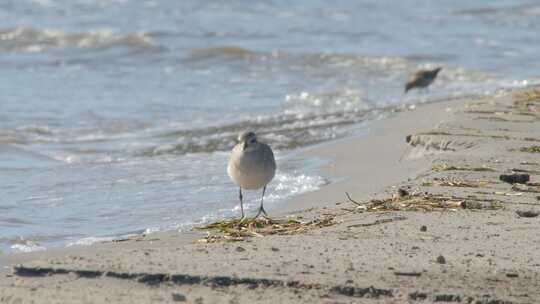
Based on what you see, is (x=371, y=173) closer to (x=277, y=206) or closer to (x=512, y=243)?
(x=277, y=206)

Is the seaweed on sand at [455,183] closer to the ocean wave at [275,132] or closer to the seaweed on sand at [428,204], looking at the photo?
the seaweed on sand at [428,204]

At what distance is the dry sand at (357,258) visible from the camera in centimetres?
488

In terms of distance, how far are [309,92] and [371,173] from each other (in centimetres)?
618

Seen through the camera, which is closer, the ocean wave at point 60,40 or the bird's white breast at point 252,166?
the bird's white breast at point 252,166

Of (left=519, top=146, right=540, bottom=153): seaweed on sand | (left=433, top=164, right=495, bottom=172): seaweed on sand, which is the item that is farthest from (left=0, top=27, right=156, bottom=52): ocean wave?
(left=433, top=164, right=495, bottom=172): seaweed on sand

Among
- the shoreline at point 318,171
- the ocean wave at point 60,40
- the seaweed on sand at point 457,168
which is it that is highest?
the ocean wave at point 60,40

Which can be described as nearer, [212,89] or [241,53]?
[212,89]

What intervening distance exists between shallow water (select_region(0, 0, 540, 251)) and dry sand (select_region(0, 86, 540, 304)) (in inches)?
48.8

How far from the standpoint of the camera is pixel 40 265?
521 cm

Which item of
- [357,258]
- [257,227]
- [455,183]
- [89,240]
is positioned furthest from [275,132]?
[357,258]

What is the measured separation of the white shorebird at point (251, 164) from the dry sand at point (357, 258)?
312 millimetres

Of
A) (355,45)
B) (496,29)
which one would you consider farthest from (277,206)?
→ (496,29)

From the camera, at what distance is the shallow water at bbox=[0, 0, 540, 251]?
8.56 metres

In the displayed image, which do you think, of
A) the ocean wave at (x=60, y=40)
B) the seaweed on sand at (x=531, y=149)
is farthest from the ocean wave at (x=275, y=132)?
the ocean wave at (x=60, y=40)
